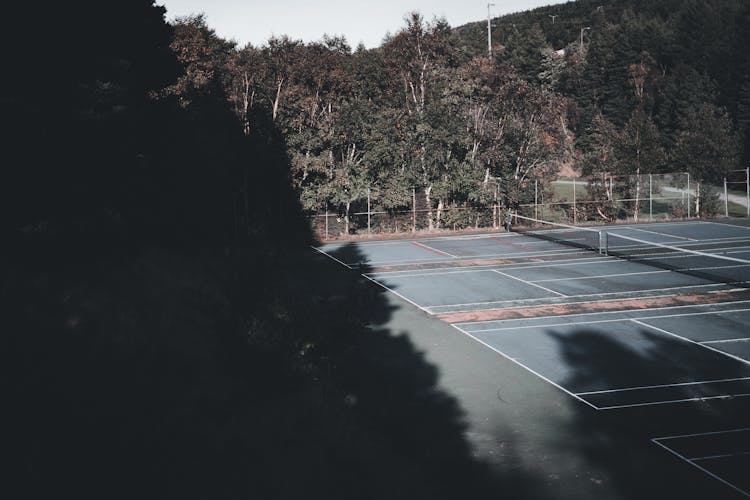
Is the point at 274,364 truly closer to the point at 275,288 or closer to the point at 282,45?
the point at 275,288

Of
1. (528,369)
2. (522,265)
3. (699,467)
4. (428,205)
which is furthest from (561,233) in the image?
(699,467)

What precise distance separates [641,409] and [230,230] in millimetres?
26664

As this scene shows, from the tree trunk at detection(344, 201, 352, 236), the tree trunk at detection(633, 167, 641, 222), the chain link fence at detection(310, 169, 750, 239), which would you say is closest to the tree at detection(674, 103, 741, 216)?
the chain link fence at detection(310, 169, 750, 239)

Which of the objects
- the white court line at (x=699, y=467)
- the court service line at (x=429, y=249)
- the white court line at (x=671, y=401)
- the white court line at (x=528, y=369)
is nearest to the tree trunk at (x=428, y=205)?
the court service line at (x=429, y=249)

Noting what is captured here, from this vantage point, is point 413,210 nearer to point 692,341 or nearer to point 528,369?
point 692,341

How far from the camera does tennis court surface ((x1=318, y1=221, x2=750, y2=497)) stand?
543 inches

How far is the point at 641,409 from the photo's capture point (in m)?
13.1

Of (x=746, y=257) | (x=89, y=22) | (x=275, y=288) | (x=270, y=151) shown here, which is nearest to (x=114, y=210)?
(x=89, y=22)

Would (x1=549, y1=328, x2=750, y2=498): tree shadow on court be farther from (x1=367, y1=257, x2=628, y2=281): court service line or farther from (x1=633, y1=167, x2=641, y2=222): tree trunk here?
(x1=633, y1=167, x2=641, y2=222): tree trunk

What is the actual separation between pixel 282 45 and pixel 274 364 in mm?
30316

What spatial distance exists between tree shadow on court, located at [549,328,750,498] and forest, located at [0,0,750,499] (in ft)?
7.35

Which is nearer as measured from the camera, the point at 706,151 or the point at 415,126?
the point at 415,126

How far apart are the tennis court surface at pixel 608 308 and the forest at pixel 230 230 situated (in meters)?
2.83

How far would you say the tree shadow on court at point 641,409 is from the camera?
1030 cm
